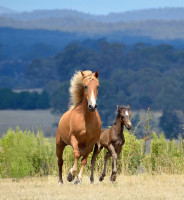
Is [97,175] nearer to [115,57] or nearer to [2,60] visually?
[115,57]

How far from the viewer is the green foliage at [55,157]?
49.5 feet

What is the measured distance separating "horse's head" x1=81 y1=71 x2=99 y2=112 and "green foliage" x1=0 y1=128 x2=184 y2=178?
4.33 m

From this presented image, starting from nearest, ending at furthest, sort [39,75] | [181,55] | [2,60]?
1. [39,75]
2. [181,55]
3. [2,60]

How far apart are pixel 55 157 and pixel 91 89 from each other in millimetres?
7213

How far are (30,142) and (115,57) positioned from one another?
144667mm

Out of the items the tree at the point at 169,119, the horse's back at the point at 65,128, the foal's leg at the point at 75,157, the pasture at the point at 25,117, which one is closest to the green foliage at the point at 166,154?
the horse's back at the point at 65,128

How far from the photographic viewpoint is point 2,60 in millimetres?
187375

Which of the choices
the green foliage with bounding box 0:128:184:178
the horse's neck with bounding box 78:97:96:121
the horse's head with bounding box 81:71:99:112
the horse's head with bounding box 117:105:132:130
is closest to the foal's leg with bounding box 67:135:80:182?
the horse's neck with bounding box 78:97:96:121

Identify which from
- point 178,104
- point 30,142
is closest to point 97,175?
point 30,142

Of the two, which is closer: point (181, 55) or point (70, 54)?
point (70, 54)

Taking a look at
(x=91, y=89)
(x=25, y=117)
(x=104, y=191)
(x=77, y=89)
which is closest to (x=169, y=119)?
(x=25, y=117)

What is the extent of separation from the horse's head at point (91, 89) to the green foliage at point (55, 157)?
4.33 m

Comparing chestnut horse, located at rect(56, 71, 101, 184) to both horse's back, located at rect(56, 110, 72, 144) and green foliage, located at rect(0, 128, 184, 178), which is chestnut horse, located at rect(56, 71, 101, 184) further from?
green foliage, located at rect(0, 128, 184, 178)

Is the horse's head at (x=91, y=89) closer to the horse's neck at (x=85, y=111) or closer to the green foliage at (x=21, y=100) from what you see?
the horse's neck at (x=85, y=111)
